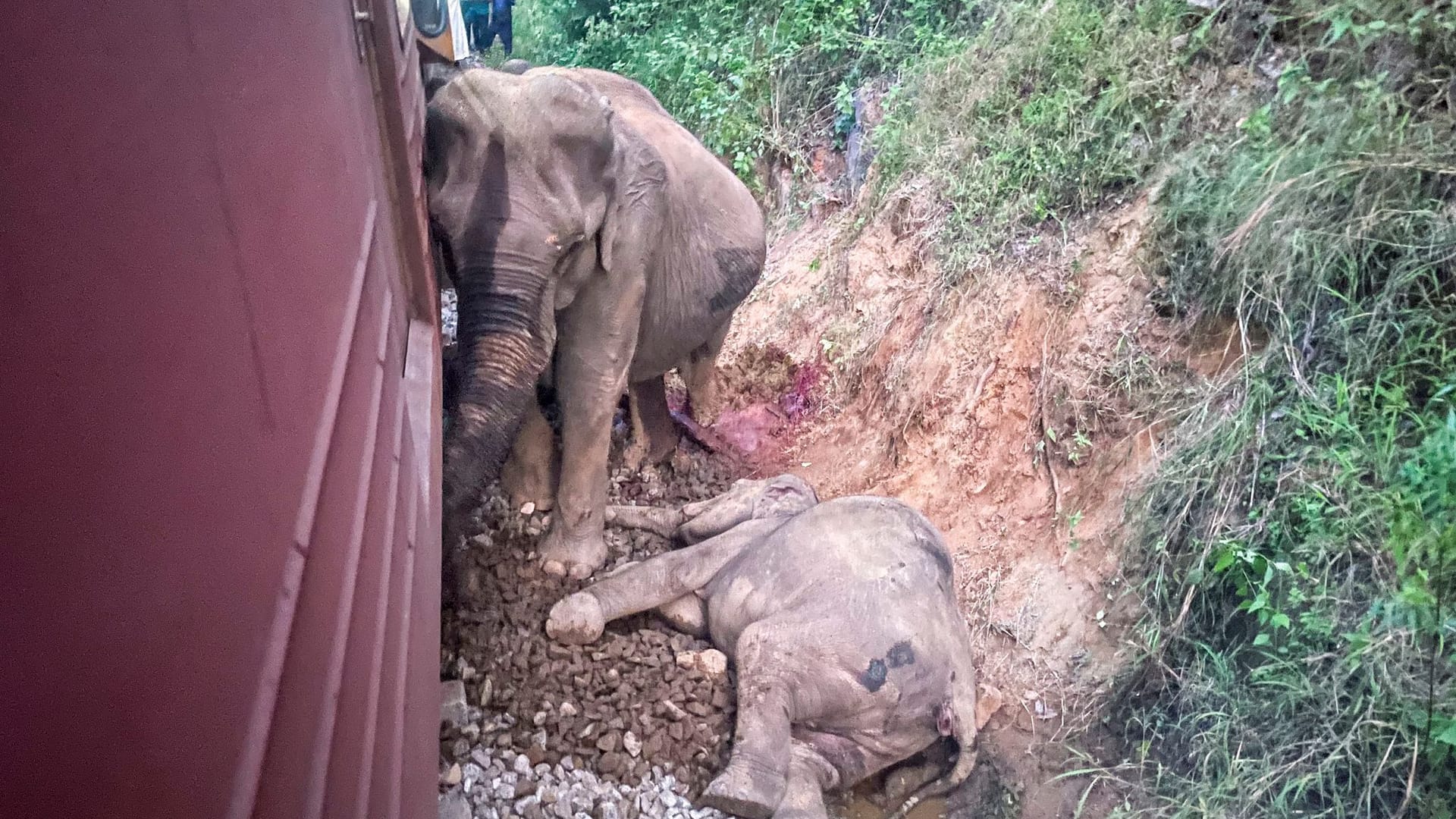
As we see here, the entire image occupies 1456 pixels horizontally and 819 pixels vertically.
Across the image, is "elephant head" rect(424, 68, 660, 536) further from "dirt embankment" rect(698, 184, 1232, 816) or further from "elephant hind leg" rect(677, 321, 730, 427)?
"dirt embankment" rect(698, 184, 1232, 816)

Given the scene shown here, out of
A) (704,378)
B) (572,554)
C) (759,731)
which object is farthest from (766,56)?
(759,731)

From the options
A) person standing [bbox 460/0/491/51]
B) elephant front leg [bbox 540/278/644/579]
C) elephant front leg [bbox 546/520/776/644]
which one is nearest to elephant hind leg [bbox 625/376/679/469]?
elephant front leg [bbox 540/278/644/579]

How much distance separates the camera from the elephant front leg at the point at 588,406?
313cm

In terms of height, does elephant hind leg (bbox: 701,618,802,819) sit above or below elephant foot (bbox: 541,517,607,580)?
above

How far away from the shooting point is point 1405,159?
2.86 metres

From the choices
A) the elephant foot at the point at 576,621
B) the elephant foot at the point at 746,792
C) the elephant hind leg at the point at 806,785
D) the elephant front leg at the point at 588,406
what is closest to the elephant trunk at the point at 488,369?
the elephant front leg at the point at 588,406

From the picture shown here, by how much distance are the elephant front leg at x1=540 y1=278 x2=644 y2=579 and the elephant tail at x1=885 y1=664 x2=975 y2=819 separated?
1.34 meters

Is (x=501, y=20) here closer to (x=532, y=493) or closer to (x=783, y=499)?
(x=532, y=493)

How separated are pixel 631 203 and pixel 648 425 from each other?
5.03 feet

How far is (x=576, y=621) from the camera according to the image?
3.01 m

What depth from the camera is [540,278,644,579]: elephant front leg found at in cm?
313

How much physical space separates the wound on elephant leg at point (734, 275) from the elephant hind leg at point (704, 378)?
26cm

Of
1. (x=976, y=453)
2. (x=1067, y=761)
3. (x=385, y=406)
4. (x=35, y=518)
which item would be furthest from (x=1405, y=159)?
(x=35, y=518)

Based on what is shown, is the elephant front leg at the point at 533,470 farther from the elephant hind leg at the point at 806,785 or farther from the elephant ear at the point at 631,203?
the elephant hind leg at the point at 806,785
